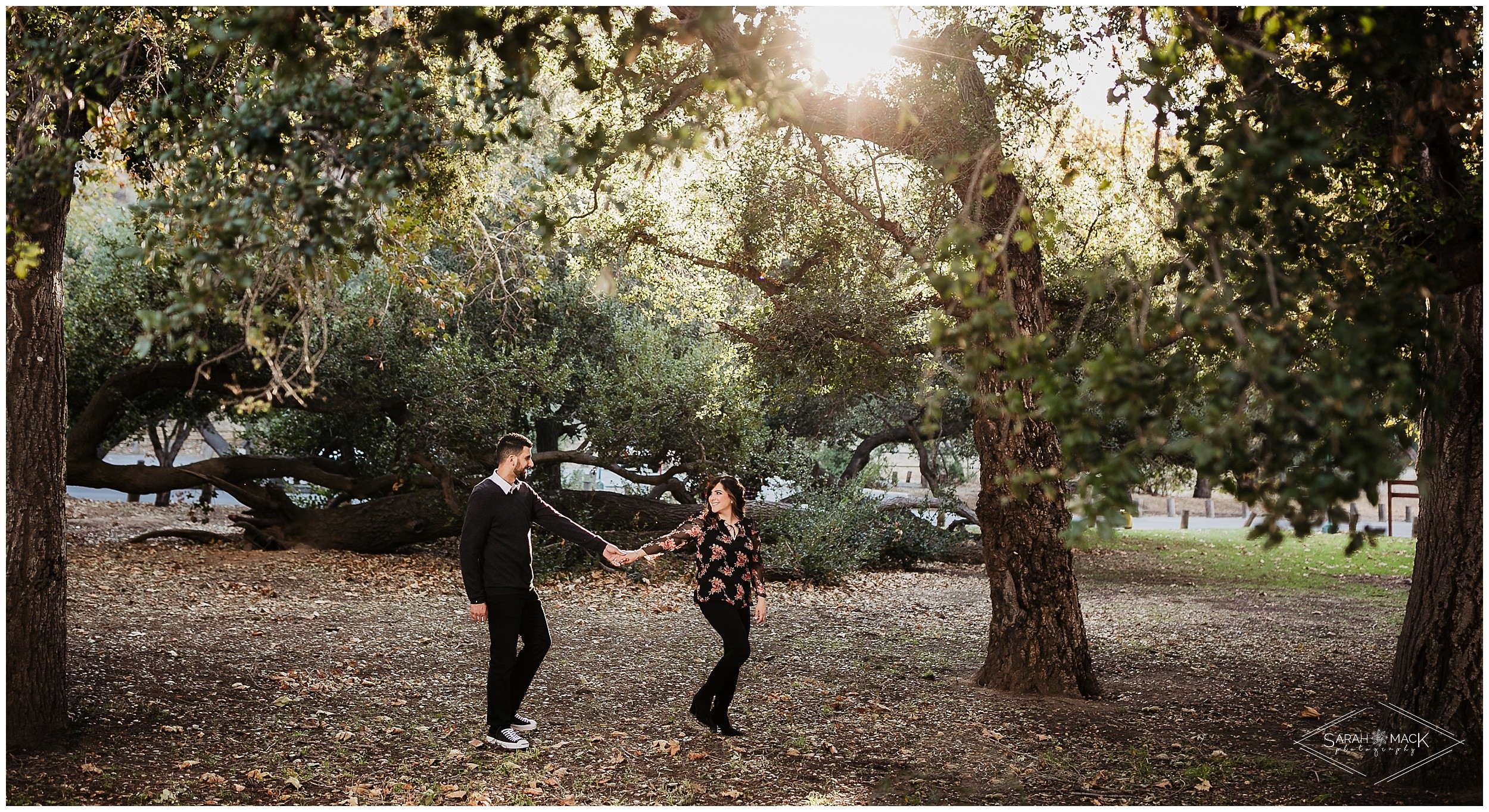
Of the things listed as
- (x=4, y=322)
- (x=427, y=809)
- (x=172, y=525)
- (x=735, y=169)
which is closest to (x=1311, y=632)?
(x=735, y=169)

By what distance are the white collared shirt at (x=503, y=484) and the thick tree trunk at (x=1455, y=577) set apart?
15.7ft

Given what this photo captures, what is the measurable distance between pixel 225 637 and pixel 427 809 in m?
4.80

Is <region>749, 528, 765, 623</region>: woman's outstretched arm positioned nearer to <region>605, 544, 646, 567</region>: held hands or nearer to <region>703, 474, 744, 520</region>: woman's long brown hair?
<region>703, 474, 744, 520</region>: woman's long brown hair

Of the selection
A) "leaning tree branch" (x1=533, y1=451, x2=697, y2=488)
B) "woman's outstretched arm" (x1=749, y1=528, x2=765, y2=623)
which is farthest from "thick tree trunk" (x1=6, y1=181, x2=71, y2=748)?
"leaning tree branch" (x1=533, y1=451, x2=697, y2=488)

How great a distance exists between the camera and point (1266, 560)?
18.4 meters

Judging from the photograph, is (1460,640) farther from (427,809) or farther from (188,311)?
(188,311)

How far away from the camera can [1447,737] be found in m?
5.17

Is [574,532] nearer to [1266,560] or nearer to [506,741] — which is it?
[506,741]

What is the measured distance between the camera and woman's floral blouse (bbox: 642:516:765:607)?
6234mm

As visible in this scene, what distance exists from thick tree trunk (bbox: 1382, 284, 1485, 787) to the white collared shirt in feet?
15.7

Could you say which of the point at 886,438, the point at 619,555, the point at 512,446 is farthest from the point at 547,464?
the point at 512,446

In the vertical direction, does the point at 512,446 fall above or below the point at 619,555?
above

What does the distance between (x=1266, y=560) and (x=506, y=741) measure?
16.3 meters

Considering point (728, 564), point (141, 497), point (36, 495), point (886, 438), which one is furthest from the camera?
point (141, 497)
